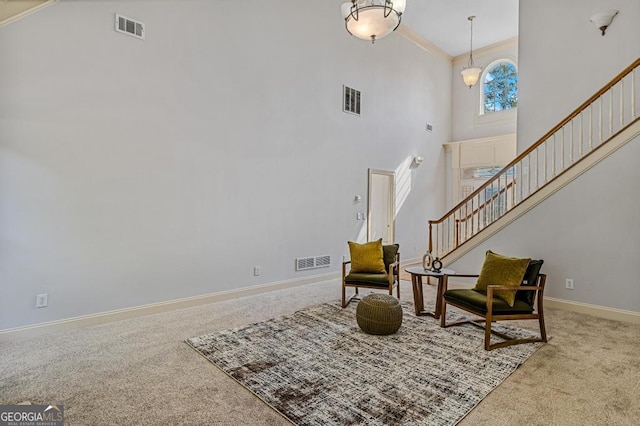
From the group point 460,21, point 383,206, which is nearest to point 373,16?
point 383,206

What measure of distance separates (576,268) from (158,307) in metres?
5.28

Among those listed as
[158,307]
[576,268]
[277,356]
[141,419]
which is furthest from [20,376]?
[576,268]

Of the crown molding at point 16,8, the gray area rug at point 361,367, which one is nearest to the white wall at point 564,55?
the gray area rug at point 361,367

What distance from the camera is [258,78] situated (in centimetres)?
513

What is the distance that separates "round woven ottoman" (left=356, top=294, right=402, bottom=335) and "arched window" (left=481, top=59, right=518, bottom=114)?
23.4ft

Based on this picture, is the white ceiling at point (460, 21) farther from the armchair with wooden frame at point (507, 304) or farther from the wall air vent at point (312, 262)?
the armchair with wooden frame at point (507, 304)

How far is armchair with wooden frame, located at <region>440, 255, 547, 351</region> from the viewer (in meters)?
3.10

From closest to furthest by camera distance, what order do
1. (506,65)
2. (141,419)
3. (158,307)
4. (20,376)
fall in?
(141,419)
(20,376)
(158,307)
(506,65)

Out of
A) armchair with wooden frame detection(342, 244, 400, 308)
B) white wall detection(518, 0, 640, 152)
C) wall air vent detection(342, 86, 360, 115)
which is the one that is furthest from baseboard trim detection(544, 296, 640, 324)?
wall air vent detection(342, 86, 360, 115)

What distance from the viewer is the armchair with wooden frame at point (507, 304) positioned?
3.10m

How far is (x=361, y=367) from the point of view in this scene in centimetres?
272

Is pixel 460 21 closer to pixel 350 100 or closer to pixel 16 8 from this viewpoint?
pixel 350 100

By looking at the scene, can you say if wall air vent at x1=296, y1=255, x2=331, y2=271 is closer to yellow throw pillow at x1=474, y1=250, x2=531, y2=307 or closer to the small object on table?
the small object on table

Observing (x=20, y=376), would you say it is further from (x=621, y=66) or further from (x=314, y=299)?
(x=621, y=66)
